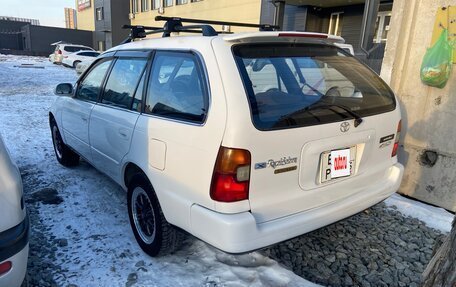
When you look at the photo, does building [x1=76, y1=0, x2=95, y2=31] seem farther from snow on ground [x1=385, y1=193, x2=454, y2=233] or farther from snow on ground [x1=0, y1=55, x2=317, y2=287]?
snow on ground [x1=385, y1=193, x2=454, y2=233]

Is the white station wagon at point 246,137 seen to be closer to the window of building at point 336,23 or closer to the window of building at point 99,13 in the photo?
the window of building at point 336,23

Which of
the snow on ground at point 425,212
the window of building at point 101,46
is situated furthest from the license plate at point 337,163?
the window of building at point 101,46

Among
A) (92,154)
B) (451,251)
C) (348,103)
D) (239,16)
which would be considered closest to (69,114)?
(92,154)

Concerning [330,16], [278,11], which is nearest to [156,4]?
[278,11]

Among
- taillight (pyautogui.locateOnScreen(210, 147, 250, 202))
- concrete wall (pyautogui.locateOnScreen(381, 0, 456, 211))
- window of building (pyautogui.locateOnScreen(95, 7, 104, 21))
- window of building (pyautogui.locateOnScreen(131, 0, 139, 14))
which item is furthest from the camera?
window of building (pyautogui.locateOnScreen(95, 7, 104, 21))

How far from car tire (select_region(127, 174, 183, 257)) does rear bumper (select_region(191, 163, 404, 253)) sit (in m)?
0.43

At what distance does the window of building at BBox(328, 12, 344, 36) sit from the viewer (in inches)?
575

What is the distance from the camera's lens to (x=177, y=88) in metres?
2.47

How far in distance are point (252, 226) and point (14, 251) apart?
1310 mm

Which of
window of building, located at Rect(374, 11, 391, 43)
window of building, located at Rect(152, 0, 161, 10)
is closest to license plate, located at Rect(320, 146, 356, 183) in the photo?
window of building, located at Rect(374, 11, 391, 43)

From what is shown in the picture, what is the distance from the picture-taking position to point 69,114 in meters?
4.06

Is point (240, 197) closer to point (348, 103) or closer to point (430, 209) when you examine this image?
point (348, 103)

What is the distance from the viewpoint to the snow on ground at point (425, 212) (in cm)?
347

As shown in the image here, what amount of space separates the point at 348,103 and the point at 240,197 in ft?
3.52
